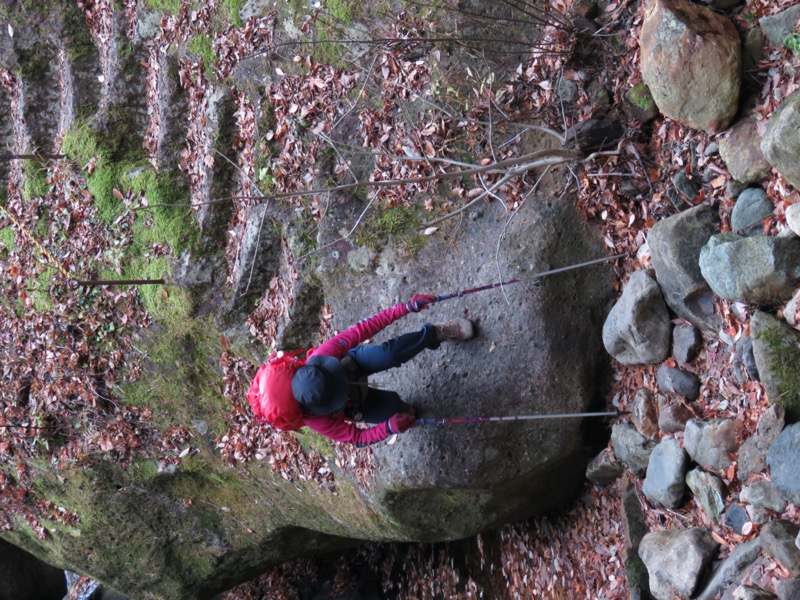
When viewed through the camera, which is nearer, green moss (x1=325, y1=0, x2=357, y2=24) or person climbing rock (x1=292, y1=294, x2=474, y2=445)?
person climbing rock (x1=292, y1=294, x2=474, y2=445)

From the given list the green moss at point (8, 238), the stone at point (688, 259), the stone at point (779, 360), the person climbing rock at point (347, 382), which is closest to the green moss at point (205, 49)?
the green moss at point (8, 238)

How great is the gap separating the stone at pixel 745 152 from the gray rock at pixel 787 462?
62.2 inches

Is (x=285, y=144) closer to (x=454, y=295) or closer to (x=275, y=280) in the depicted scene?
(x=275, y=280)

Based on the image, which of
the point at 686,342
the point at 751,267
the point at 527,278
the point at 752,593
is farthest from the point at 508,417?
the point at 751,267

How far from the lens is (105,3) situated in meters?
9.84

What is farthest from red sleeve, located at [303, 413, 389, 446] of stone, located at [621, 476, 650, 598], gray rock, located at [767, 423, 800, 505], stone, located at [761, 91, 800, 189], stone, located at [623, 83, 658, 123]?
stone, located at [761, 91, 800, 189]

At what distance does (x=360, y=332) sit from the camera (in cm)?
605

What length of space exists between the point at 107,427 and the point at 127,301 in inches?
74.9

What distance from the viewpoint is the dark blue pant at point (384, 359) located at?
6.09 m

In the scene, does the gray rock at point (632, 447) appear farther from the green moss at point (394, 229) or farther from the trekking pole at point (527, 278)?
the green moss at point (394, 229)

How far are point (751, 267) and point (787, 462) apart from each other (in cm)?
115

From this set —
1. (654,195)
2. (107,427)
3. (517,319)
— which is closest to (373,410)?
(517,319)

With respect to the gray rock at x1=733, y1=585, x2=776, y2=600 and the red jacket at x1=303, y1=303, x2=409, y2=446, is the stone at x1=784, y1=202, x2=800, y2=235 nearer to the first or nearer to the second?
the gray rock at x1=733, y1=585, x2=776, y2=600

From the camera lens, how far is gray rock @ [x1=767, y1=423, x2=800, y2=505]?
404 centimetres
